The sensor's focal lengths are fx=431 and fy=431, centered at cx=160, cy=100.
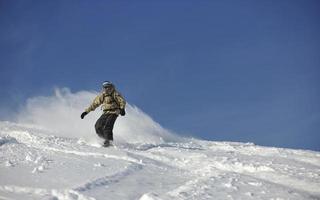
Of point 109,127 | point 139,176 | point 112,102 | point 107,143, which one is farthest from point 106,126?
point 139,176

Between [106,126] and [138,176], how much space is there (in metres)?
5.78

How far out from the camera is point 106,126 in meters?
14.5

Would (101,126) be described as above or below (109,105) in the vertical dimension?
below

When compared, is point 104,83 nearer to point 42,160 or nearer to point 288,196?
point 42,160

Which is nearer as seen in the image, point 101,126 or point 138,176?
point 138,176

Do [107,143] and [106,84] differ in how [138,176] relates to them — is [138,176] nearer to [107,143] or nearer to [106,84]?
[107,143]

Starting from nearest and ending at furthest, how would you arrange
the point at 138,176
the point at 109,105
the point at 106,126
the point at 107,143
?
the point at 138,176, the point at 107,143, the point at 106,126, the point at 109,105

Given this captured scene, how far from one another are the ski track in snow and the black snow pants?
2108 mm

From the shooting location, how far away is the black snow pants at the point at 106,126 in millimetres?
14383

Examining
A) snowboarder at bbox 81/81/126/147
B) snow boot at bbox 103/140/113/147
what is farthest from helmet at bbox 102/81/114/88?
snow boot at bbox 103/140/113/147

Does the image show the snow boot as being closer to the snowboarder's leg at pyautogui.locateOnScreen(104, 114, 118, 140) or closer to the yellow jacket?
the snowboarder's leg at pyautogui.locateOnScreen(104, 114, 118, 140)

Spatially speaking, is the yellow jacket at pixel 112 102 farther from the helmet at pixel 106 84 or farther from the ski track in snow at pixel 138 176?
the ski track in snow at pixel 138 176

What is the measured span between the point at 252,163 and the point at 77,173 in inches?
211

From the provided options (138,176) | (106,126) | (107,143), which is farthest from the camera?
(106,126)
